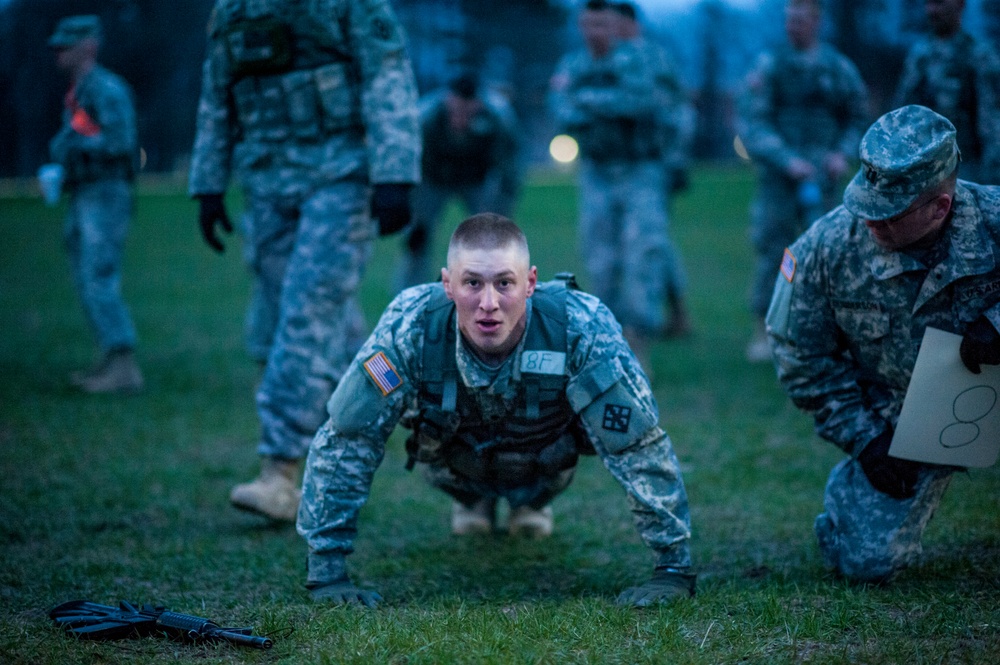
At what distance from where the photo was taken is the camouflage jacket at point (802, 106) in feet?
26.0

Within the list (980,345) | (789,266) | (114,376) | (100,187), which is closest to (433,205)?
(100,187)

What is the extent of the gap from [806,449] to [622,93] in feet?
10.0

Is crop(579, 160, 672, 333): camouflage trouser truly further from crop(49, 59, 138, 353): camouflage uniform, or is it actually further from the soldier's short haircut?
the soldier's short haircut

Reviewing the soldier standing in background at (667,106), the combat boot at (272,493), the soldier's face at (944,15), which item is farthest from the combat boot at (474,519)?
the soldier standing in background at (667,106)

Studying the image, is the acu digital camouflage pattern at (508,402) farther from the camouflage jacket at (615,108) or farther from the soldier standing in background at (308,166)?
the camouflage jacket at (615,108)

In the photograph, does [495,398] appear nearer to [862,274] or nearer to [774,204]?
[862,274]

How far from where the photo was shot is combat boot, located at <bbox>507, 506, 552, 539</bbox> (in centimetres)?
462

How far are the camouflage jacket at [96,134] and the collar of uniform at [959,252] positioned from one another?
5.53 meters

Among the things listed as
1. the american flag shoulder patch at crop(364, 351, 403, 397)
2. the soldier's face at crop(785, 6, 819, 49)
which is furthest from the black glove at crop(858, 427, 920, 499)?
the soldier's face at crop(785, 6, 819, 49)

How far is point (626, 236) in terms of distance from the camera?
7680mm

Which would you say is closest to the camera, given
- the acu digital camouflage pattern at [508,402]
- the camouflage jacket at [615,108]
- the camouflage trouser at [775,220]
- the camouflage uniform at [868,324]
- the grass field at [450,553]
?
the grass field at [450,553]

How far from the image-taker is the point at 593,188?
25.8 ft

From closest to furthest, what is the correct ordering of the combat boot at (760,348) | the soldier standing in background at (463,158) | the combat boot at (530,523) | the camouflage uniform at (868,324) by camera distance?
1. the camouflage uniform at (868,324)
2. the combat boot at (530,523)
3. the combat boot at (760,348)
4. the soldier standing in background at (463,158)

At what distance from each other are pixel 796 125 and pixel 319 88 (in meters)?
4.43
